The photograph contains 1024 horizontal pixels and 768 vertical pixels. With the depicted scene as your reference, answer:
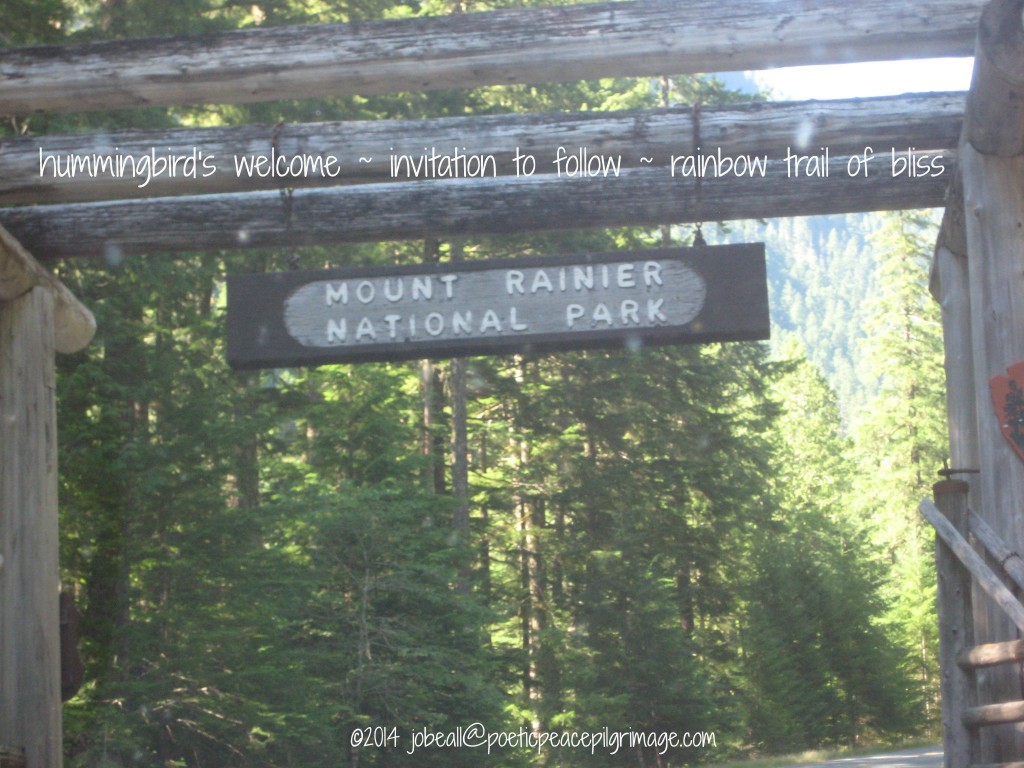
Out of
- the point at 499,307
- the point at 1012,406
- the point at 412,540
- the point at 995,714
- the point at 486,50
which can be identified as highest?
the point at 486,50

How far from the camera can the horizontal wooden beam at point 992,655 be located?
526 cm

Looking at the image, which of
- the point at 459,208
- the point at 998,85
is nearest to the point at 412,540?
the point at 459,208

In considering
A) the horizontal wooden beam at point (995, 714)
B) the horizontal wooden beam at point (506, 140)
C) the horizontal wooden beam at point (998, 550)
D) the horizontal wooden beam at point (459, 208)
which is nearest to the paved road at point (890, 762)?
the horizontal wooden beam at point (995, 714)

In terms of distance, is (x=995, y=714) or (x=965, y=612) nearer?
(x=995, y=714)

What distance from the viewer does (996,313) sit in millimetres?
5605

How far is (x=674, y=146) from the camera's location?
6.27 m

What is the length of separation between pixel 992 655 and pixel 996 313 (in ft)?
5.22

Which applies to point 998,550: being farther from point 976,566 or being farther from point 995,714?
point 995,714

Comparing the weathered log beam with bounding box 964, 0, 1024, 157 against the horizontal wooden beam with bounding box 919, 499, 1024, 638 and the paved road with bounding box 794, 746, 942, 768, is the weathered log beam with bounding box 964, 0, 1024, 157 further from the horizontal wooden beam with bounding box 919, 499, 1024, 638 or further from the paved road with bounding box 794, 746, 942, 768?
the paved road with bounding box 794, 746, 942, 768

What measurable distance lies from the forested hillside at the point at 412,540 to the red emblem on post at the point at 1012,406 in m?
10.8

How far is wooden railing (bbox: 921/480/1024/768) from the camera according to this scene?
17.5ft

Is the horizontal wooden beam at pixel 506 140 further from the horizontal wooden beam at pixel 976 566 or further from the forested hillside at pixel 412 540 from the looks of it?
the forested hillside at pixel 412 540

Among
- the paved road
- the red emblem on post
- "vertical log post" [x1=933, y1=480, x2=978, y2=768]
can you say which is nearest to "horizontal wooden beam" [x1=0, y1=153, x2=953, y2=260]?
the red emblem on post

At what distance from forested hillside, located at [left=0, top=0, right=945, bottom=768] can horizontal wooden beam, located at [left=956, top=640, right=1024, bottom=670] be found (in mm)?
10861
